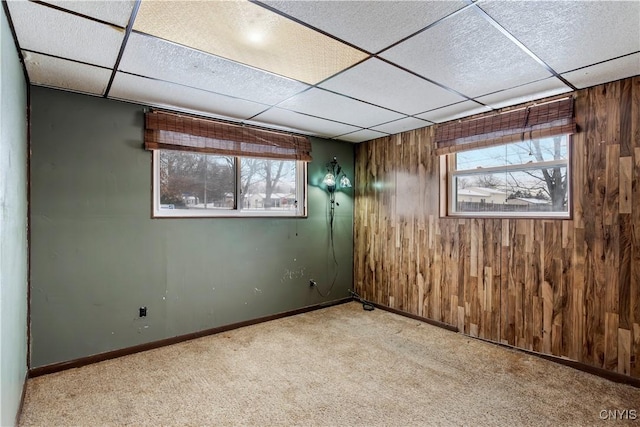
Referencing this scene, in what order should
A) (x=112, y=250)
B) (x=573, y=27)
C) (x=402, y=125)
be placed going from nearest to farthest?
(x=573, y=27)
(x=112, y=250)
(x=402, y=125)

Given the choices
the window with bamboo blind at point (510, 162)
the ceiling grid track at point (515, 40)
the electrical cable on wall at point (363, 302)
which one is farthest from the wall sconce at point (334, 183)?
the ceiling grid track at point (515, 40)

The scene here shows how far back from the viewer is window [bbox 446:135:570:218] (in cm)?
304

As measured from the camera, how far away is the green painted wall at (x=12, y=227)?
1687 millimetres

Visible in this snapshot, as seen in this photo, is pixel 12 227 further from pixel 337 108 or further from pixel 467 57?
pixel 467 57

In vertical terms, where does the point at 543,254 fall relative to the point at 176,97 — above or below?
below

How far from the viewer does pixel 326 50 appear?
2.12 meters

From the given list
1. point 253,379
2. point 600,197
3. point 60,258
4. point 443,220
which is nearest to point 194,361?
point 253,379

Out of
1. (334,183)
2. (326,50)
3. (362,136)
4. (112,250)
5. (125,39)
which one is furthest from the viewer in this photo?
(334,183)

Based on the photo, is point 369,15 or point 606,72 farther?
point 606,72

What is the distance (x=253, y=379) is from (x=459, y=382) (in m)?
1.64

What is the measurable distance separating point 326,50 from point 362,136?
2424 millimetres

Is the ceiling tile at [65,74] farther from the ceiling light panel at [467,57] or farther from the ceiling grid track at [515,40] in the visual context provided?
the ceiling grid track at [515,40]

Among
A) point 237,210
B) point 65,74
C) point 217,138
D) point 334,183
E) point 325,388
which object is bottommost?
point 325,388

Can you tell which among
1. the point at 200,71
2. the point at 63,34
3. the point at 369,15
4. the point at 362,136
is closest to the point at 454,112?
the point at 362,136
